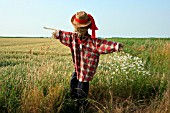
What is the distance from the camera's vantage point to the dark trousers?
449cm

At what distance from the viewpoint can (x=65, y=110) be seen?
4.50m

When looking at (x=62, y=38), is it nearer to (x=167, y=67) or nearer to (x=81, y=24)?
(x=81, y=24)

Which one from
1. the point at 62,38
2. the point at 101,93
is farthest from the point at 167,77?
the point at 62,38

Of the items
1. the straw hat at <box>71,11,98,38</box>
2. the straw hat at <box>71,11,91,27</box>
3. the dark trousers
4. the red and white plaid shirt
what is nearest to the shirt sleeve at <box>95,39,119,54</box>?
the red and white plaid shirt

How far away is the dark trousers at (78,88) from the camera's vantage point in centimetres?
449

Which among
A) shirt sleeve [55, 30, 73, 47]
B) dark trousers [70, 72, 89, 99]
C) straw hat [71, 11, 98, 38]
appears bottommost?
dark trousers [70, 72, 89, 99]

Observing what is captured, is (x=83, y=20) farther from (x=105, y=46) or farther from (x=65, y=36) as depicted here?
(x=105, y=46)

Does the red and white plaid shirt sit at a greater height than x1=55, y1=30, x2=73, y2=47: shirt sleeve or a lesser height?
lesser

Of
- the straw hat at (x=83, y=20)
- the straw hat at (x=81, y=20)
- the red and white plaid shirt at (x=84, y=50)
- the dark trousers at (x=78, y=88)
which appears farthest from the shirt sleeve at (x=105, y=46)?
the dark trousers at (x=78, y=88)

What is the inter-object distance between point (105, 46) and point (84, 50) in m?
0.32

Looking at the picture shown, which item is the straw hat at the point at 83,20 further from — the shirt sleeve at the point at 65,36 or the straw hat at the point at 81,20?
the shirt sleeve at the point at 65,36

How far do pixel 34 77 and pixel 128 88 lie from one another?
1.65 m

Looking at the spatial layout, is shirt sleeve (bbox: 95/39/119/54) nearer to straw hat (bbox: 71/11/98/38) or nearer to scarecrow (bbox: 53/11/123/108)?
scarecrow (bbox: 53/11/123/108)

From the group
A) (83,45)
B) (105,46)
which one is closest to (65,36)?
(83,45)
